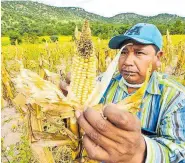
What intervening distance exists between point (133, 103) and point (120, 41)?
0.58 m

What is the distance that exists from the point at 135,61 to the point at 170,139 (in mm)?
365

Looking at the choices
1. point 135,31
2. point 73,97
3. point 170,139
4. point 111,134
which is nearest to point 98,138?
point 111,134

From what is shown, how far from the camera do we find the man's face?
1.36 metres

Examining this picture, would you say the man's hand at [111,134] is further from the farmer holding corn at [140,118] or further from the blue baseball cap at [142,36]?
the blue baseball cap at [142,36]

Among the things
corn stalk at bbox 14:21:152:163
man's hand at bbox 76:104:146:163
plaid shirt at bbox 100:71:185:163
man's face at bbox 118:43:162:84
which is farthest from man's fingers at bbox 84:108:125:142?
man's face at bbox 118:43:162:84

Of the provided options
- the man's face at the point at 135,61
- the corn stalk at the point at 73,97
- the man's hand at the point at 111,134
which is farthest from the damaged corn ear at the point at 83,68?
the man's face at the point at 135,61

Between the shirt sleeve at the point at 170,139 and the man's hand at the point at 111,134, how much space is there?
15cm

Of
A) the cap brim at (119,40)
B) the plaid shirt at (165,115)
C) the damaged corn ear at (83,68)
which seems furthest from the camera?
the cap brim at (119,40)

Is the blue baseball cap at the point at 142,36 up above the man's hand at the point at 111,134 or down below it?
above

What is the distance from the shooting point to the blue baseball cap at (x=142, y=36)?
1354mm

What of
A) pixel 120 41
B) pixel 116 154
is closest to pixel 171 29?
pixel 120 41

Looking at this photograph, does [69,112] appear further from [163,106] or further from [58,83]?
[163,106]

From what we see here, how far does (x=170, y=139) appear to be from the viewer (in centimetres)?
112

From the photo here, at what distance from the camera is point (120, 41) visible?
1.44 m
